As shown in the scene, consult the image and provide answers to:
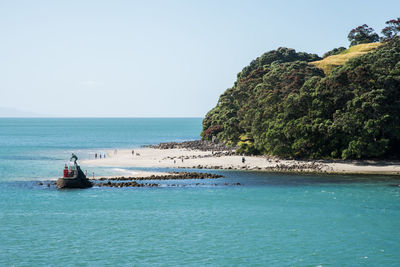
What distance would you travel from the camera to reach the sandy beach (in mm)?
82188

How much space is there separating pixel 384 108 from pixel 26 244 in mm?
65469

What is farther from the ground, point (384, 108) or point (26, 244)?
point (384, 108)

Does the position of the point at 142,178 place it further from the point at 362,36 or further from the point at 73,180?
the point at 362,36

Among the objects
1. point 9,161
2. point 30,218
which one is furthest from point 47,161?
point 30,218

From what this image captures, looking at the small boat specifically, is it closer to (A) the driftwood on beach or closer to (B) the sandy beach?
(B) the sandy beach

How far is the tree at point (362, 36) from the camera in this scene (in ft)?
613

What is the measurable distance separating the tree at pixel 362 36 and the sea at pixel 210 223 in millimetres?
126146

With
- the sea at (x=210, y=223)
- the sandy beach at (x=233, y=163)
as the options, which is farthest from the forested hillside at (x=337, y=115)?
the sea at (x=210, y=223)

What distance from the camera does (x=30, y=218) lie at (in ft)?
176

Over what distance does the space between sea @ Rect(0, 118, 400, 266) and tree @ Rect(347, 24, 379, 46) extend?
126146 mm

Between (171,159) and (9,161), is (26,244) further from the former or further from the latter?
(9,161)

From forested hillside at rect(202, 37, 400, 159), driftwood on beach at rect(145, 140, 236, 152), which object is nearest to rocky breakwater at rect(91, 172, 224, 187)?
forested hillside at rect(202, 37, 400, 159)

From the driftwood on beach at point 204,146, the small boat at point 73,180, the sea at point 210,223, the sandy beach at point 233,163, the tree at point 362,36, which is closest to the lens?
the sea at point 210,223

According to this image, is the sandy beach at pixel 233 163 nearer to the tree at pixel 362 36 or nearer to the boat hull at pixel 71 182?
the boat hull at pixel 71 182
